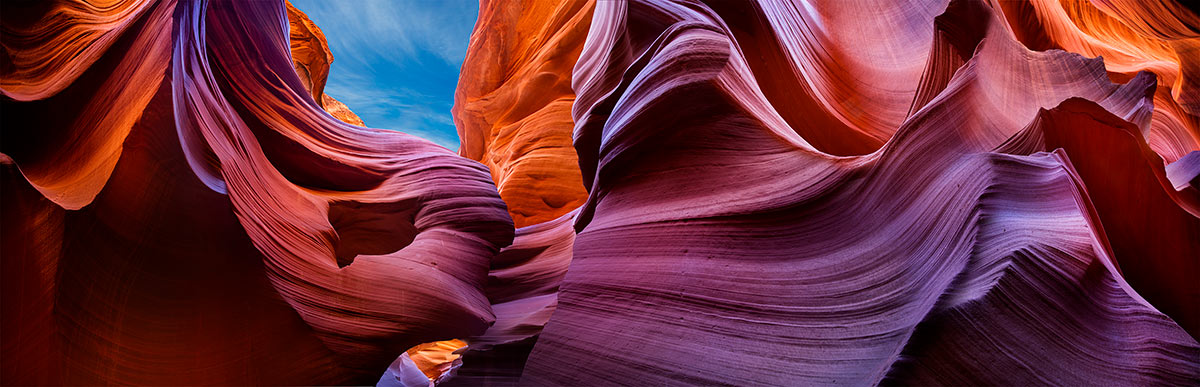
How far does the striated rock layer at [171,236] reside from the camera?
5.36 feet

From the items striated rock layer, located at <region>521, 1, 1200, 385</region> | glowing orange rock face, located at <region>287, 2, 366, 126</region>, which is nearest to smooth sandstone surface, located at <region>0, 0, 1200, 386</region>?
striated rock layer, located at <region>521, 1, 1200, 385</region>

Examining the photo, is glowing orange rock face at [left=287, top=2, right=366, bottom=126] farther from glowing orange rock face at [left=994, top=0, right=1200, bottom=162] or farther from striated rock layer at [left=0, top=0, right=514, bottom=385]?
glowing orange rock face at [left=994, top=0, right=1200, bottom=162]

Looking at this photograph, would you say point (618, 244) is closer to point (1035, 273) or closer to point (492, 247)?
point (492, 247)

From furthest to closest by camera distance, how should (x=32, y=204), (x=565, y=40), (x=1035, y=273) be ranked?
1. (x=565, y=40)
2. (x=32, y=204)
3. (x=1035, y=273)

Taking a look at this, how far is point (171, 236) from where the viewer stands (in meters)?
1.84

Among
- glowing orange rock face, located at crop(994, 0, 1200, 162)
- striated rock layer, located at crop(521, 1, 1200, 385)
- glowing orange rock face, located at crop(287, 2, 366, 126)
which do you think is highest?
glowing orange rock face, located at crop(287, 2, 366, 126)

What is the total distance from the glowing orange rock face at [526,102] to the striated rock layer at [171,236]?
340 cm

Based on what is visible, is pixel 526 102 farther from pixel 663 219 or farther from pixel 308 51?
pixel 663 219

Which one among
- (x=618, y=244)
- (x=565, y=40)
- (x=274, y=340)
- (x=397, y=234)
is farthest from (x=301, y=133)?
(x=565, y=40)

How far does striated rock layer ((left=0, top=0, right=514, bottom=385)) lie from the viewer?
5.36 feet

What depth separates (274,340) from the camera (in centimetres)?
200

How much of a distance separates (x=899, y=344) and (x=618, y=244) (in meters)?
1.24

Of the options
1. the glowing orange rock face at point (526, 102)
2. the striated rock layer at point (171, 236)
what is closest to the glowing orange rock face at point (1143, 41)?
the striated rock layer at point (171, 236)

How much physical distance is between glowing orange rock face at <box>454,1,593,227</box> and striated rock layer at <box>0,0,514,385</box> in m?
3.40
